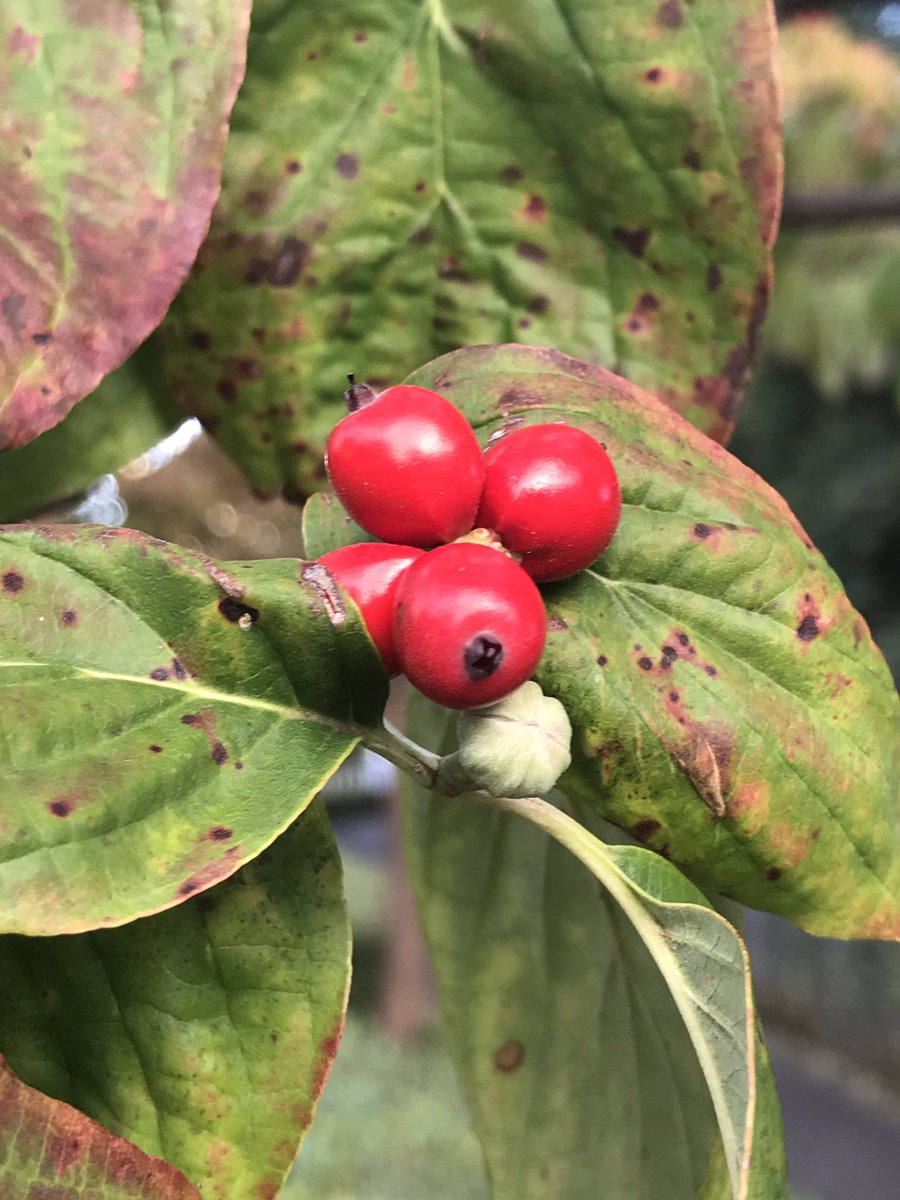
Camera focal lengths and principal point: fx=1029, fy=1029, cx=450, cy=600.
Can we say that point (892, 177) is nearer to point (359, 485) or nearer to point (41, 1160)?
point (359, 485)

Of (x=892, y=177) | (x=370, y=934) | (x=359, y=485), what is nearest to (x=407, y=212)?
(x=359, y=485)

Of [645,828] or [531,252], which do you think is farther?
[531,252]

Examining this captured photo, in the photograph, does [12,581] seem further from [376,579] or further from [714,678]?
[714,678]

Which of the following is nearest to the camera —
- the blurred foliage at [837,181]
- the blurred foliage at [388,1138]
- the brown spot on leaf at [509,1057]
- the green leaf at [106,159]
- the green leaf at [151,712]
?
the green leaf at [151,712]

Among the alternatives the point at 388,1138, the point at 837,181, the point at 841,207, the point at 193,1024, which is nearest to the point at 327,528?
the point at 193,1024

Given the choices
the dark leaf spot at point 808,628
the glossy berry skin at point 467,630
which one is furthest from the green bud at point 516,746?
the dark leaf spot at point 808,628

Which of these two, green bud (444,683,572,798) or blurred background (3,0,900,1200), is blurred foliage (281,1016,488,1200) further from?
green bud (444,683,572,798)

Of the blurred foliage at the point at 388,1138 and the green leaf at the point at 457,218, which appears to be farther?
the blurred foliage at the point at 388,1138

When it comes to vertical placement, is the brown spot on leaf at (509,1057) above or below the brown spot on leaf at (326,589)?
below

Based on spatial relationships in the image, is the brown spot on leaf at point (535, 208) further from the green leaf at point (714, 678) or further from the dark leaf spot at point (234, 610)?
the dark leaf spot at point (234, 610)
